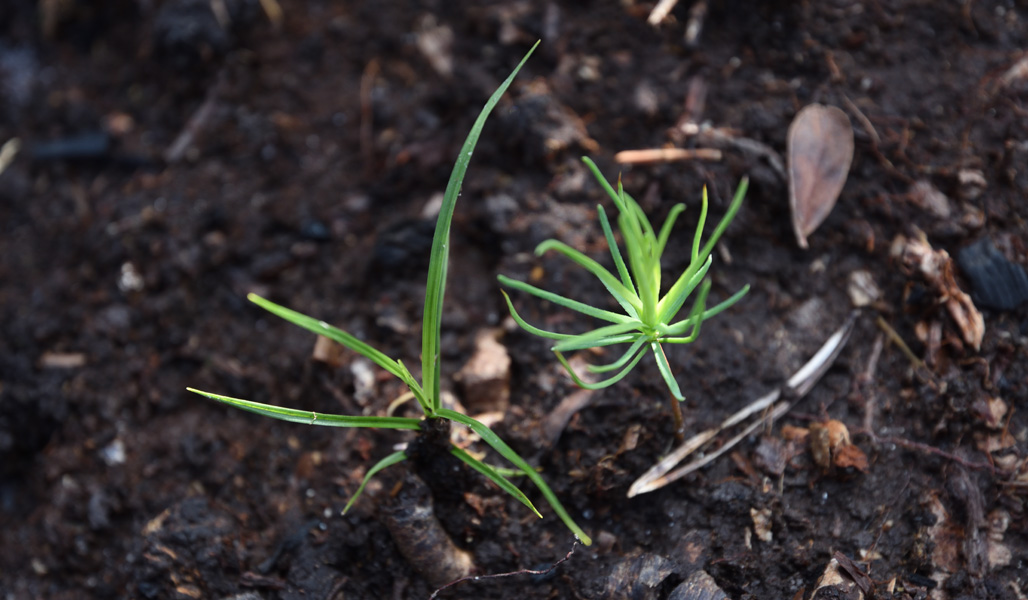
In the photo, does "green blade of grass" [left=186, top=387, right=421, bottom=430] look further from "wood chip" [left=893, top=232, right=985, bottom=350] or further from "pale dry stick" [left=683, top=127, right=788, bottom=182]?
"wood chip" [left=893, top=232, right=985, bottom=350]

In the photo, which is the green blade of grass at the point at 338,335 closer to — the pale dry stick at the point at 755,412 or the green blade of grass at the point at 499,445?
the green blade of grass at the point at 499,445

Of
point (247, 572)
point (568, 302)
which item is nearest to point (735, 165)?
point (568, 302)

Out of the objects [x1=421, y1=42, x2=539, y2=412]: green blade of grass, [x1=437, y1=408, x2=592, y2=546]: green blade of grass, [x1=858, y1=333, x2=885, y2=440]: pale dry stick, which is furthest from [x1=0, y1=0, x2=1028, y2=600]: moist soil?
[x1=421, y1=42, x2=539, y2=412]: green blade of grass

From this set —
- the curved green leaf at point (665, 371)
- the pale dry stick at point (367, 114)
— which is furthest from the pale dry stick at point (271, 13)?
the curved green leaf at point (665, 371)

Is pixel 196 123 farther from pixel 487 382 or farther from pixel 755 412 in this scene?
pixel 755 412

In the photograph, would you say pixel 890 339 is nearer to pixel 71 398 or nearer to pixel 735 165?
pixel 735 165


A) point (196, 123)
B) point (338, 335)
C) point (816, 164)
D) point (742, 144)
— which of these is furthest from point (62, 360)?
point (816, 164)
